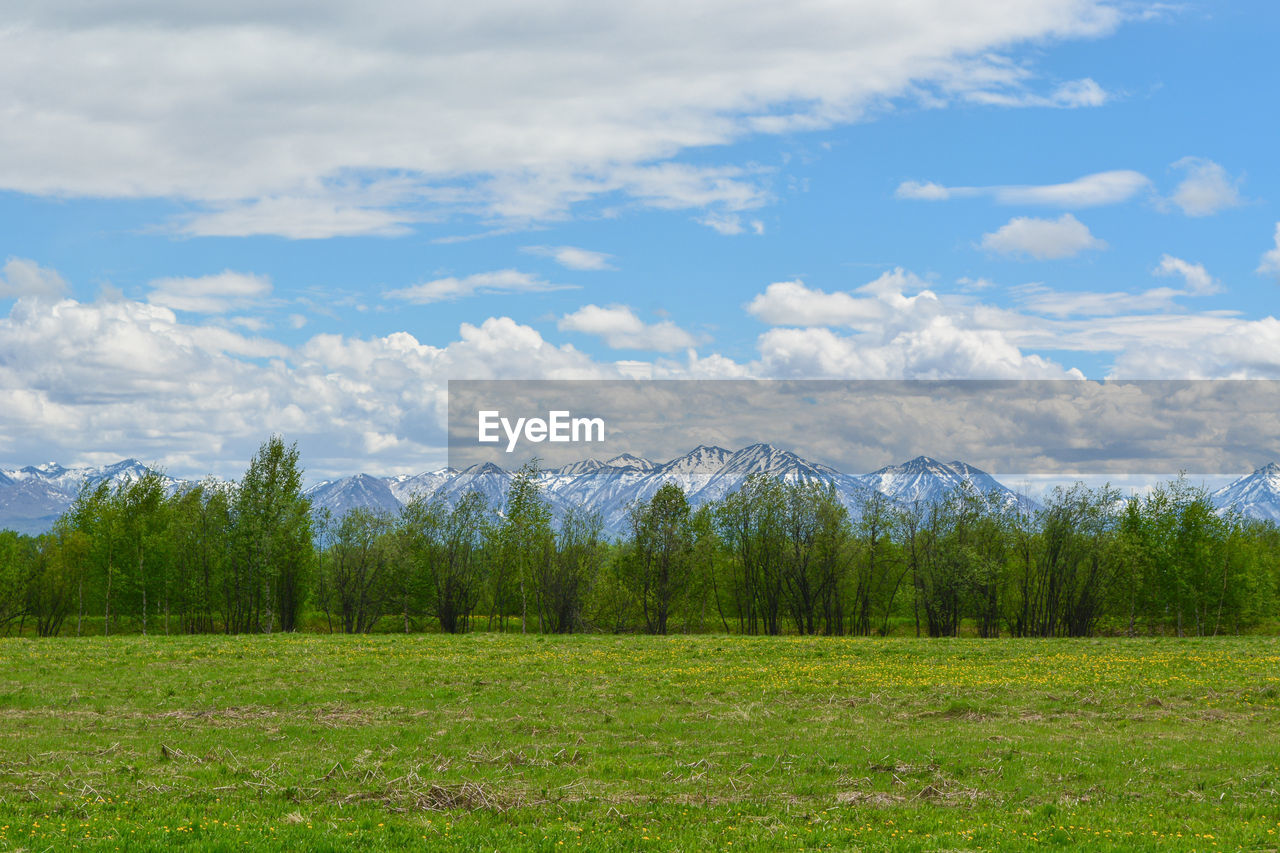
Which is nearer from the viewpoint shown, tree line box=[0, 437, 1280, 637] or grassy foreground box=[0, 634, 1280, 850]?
grassy foreground box=[0, 634, 1280, 850]

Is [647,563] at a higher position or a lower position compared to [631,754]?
higher

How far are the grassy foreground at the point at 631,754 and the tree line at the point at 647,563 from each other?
155ft

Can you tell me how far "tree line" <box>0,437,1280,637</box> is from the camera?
8812cm

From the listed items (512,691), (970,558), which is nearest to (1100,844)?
(512,691)

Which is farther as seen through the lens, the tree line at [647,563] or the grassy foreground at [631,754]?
the tree line at [647,563]

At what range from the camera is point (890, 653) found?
5094 cm

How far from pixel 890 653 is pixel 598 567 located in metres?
49.7

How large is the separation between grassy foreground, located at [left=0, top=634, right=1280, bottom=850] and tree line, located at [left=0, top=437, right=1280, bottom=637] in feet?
155

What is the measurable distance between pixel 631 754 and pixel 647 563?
69.5 m

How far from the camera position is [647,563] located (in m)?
92.0

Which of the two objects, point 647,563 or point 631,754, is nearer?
point 631,754

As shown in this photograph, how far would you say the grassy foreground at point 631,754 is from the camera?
15648mm

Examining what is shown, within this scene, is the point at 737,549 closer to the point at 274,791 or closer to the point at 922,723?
the point at 922,723

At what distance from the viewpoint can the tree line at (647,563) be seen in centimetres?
8812
